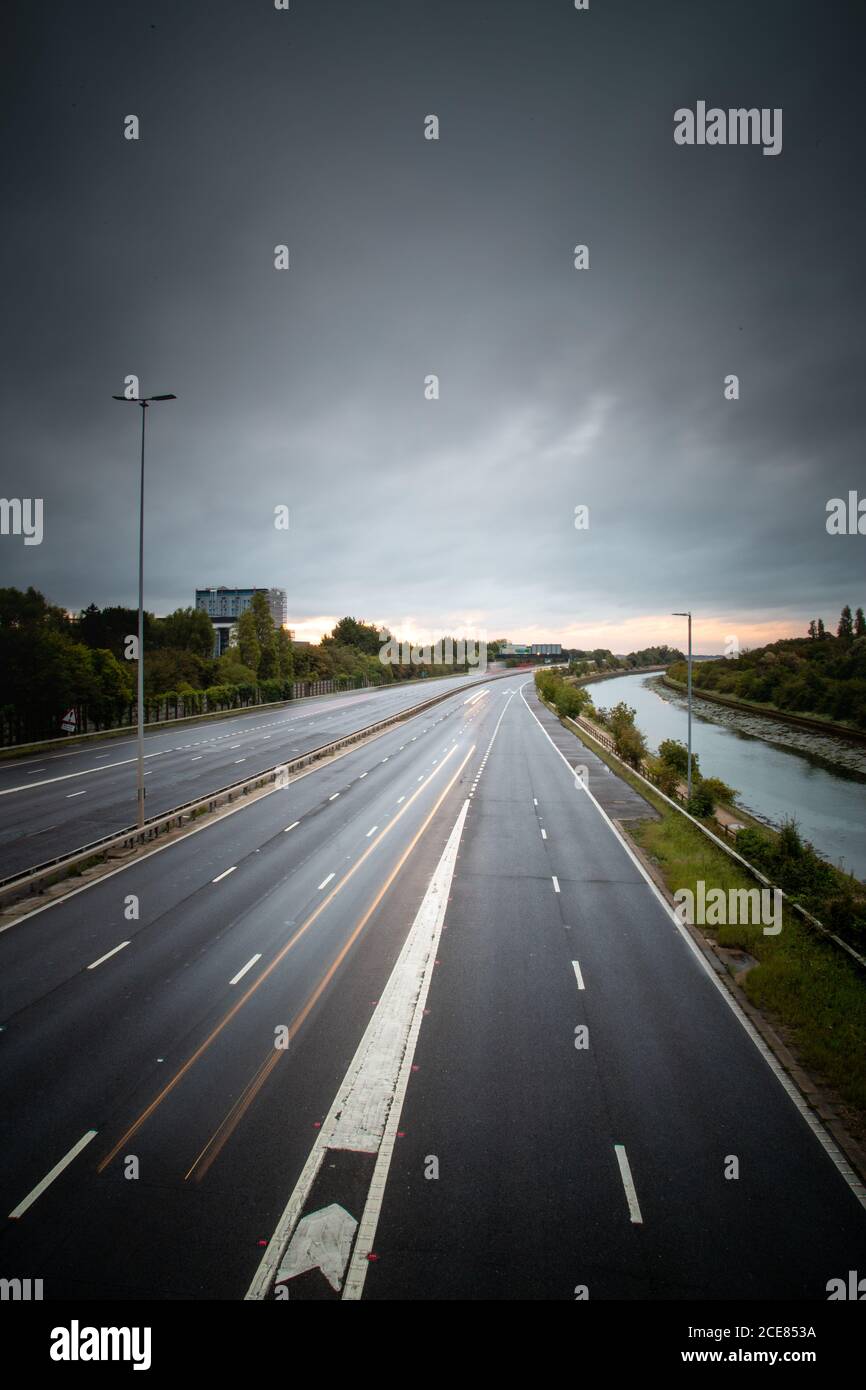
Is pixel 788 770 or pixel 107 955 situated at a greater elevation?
pixel 107 955

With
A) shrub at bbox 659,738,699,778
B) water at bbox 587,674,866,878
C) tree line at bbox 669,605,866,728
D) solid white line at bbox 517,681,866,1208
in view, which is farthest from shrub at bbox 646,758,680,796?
tree line at bbox 669,605,866,728

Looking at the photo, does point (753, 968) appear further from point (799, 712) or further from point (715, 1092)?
point (799, 712)

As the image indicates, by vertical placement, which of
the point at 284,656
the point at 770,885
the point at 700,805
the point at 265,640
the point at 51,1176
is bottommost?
the point at 51,1176

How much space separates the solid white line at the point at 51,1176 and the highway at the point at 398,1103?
1.6 inches

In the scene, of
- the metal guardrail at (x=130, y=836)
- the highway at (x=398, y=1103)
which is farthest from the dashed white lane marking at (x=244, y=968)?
the metal guardrail at (x=130, y=836)

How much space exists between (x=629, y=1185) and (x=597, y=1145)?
736 mm

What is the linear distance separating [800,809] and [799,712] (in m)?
58.2

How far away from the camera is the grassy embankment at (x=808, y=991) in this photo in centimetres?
1056

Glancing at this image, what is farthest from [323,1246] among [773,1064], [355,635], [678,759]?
[355,635]

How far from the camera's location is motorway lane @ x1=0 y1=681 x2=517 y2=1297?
7.08 m

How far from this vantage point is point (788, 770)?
54.2 meters

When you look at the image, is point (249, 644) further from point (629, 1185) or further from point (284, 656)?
point (629, 1185)

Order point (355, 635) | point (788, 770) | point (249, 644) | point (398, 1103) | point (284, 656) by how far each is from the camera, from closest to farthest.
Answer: point (398, 1103)
point (788, 770)
point (249, 644)
point (284, 656)
point (355, 635)

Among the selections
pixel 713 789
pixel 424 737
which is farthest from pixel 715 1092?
pixel 424 737
